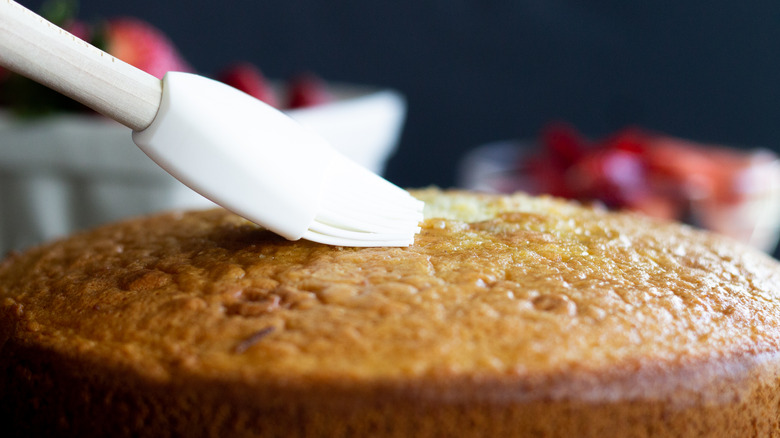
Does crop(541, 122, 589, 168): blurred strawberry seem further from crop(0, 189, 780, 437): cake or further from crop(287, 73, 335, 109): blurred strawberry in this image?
crop(0, 189, 780, 437): cake

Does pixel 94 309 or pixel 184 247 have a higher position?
pixel 184 247

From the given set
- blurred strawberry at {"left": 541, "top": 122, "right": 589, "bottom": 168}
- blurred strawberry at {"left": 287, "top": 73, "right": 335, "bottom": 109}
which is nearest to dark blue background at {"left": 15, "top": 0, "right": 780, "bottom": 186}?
blurred strawberry at {"left": 287, "top": 73, "right": 335, "bottom": 109}

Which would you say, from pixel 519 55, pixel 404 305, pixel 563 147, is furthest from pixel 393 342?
pixel 519 55

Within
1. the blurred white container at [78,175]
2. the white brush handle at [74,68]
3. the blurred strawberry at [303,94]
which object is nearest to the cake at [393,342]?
the white brush handle at [74,68]

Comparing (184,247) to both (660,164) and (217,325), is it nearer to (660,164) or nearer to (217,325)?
(217,325)

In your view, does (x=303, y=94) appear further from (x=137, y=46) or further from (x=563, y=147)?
(x=563, y=147)

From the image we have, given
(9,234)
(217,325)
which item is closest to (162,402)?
(217,325)

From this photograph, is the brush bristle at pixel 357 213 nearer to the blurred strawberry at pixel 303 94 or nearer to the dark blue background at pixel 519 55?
the blurred strawberry at pixel 303 94
